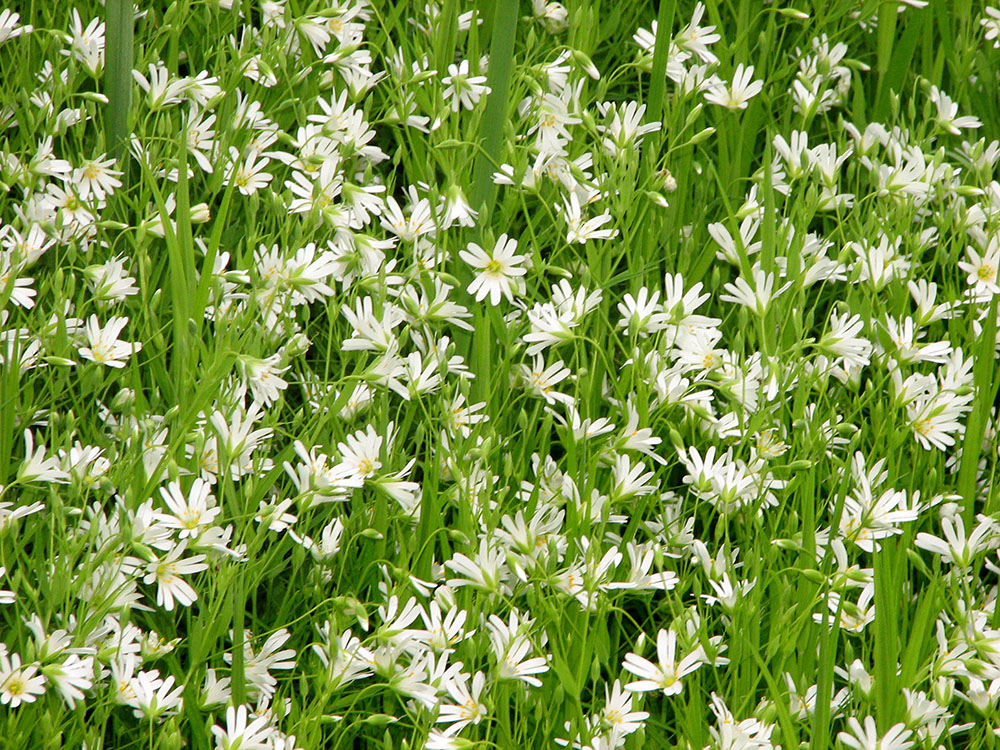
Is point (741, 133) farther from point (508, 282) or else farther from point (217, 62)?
point (217, 62)

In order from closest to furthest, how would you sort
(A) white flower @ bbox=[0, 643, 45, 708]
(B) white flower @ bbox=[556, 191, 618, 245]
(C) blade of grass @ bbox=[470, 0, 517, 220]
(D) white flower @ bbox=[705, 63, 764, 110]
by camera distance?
(A) white flower @ bbox=[0, 643, 45, 708]
(B) white flower @ bbox=[556, 191, 618, 245]
(C) blade of grass @ bbox=[470, 0, 517, 220]
(D) white flower @ bbox=[705, 63, 764, 110]

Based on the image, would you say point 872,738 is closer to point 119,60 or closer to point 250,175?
point 250,175

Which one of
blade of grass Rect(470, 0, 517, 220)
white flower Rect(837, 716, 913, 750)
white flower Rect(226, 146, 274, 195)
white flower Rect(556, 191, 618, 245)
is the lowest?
white flower Rect(837, 716, 913, 750)

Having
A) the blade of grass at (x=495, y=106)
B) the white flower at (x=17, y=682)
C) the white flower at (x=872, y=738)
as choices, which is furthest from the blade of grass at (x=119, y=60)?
the white flower at (x=872, y=738)

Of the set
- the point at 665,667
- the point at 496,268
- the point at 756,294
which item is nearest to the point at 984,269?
the point at 756,294

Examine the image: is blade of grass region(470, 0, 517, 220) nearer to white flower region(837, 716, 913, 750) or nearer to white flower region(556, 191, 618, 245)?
white flower region(556, 191, 618, 245)

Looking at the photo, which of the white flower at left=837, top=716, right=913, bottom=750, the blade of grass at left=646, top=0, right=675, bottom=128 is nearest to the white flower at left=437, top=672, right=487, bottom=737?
the white flower at left=837, top=716, right=913, bottom=750

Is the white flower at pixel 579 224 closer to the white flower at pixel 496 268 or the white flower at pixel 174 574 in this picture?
the white flower at pixel 496 268

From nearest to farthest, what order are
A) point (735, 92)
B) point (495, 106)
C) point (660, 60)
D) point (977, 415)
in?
point (977, 415) < point (495, 106) < point (660, 60) < point (735, 92)
